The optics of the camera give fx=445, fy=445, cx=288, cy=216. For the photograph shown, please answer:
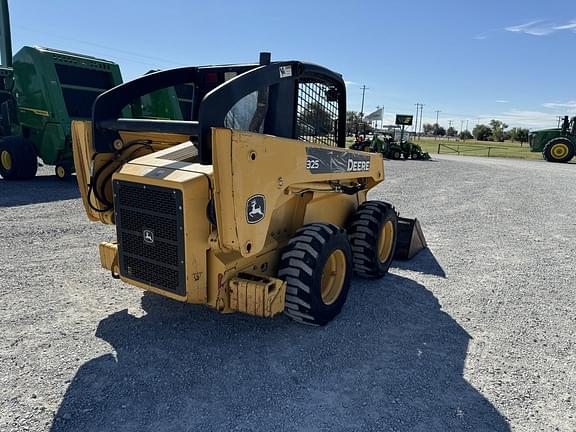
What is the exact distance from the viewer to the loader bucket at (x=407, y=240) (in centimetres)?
588

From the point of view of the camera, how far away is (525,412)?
111 inches

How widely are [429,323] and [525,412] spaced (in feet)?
4.17

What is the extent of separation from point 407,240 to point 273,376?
339cm

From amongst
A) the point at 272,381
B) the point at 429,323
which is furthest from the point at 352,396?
the point at 429,323

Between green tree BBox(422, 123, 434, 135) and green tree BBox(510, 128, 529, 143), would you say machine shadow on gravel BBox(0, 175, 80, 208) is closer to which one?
green tree BBox(510, 128, 529, 143)

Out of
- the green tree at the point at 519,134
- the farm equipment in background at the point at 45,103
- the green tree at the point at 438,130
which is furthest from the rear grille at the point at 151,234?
the green tree at the point at 438,130

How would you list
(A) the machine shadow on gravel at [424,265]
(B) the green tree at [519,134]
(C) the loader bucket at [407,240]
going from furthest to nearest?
1. (B) the green tree at [519,134]
2. (C) the loader bucket at [407,240]
3. (A) the machine shadow on gravel at [424,265]

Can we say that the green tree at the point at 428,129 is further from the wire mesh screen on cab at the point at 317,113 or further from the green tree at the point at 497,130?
the wire mesh screen on cab at the point at 317,113

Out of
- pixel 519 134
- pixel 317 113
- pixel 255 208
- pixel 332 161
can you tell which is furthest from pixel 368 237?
pixel 519 134

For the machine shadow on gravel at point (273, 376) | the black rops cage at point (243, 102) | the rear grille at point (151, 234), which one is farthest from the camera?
the rear grille at point (151, 234)

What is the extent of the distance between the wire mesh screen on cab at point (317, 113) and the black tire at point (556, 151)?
26597mm

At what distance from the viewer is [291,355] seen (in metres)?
3.32

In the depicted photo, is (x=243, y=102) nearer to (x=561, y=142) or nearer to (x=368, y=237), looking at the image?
(x=368, y=237)

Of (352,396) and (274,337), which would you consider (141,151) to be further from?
(352,396)
